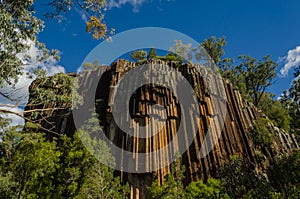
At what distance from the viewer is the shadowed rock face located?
20.9 m

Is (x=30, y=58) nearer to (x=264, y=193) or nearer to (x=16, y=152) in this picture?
(x=16, y=152)

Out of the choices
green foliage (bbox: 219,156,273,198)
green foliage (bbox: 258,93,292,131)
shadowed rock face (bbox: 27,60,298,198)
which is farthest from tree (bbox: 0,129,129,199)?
green foliage (bbox: 258,93,292,131)

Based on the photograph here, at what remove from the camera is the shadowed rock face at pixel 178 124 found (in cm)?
2086

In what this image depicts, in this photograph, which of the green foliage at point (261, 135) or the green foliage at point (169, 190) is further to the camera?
the green foliage at point (261, 135)

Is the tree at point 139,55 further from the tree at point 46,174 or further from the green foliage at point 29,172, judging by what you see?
the green foliage at point 29,172

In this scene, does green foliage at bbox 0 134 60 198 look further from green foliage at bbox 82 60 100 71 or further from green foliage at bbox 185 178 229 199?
green foliage at bbox 82 60 100 71

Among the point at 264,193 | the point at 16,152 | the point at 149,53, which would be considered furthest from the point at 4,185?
the point at 149,53

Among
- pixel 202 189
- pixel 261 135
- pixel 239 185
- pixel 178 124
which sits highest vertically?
pixel 178 124

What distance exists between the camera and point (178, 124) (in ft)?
76.0

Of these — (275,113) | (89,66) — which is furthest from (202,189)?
(89,66)

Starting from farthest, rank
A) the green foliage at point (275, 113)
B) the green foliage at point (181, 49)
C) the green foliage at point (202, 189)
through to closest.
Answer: the green foliage at point (181, 49) < the green foliage at point (275, 113) < the green foliage at point (202, 189)

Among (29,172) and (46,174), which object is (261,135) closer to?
(46,174)

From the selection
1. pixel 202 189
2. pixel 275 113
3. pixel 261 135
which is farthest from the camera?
pixel 275 113

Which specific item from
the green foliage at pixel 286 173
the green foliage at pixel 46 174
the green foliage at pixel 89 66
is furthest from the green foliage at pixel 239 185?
the green foliage at pixel 89 66
